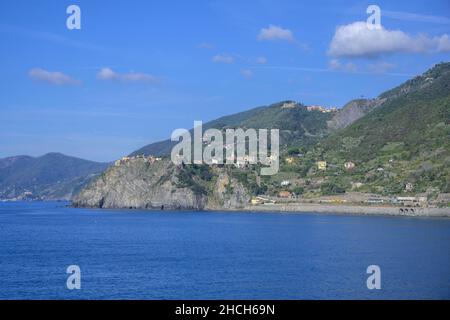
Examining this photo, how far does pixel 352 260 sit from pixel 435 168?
6314 centimetres

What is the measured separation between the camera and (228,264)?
38.6 meters

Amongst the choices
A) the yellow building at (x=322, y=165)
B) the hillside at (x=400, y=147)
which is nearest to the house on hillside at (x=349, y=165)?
the hillside at (x=400, y=147)

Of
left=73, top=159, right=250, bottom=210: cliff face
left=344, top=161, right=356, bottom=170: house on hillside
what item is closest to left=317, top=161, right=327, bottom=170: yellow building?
left=344, top=161, right=356, bottom=170: house on hillside

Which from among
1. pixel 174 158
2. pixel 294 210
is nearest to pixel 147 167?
pixel 174 158

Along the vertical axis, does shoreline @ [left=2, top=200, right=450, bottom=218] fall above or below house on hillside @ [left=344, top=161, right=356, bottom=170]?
below

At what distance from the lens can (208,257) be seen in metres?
42.1

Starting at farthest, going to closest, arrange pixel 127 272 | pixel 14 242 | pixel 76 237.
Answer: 1. pixel 76 237
2. pixel 14 242
3. pixel 127 272

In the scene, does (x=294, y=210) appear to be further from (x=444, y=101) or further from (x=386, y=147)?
(x=444, y=101)
